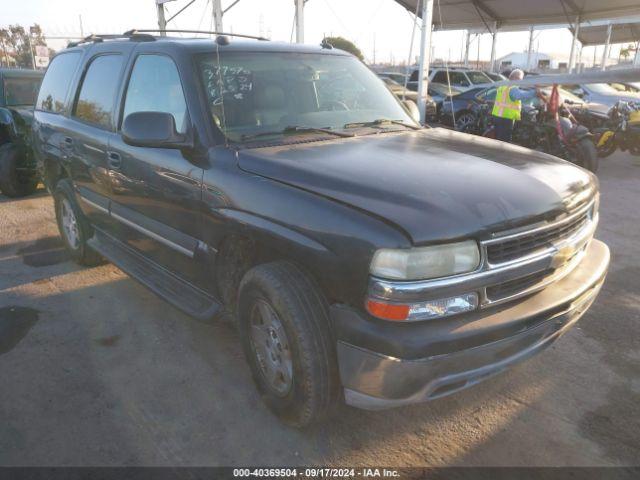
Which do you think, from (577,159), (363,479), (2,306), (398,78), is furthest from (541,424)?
(398,78)

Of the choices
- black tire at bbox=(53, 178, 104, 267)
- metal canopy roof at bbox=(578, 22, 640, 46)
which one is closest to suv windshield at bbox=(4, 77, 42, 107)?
black tire at bbox=(53, 178, 104, 267)

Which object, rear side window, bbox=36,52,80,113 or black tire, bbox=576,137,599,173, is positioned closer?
rear side window, bbox=36,52,80,113

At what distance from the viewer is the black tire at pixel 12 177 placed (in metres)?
7.32

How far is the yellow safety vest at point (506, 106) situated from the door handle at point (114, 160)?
7.81 m

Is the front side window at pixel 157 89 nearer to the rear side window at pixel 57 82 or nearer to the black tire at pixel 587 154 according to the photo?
the rear side window at pixel 57 82

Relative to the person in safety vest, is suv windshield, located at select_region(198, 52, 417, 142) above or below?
above

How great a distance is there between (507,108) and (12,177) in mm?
8333

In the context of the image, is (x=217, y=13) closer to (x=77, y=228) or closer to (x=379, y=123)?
(x=77, y=228)

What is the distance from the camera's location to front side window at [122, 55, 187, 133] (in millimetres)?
3051

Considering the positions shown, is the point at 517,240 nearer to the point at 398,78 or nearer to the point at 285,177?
the point at 285,177

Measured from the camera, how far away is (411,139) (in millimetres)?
3178

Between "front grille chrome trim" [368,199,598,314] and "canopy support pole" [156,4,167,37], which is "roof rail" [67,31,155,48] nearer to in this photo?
"front grille chrome trim" [368,199,598,314]

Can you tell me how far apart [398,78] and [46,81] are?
590 inches

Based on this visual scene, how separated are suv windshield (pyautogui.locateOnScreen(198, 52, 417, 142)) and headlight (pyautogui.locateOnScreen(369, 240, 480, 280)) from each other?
1.29 metres
